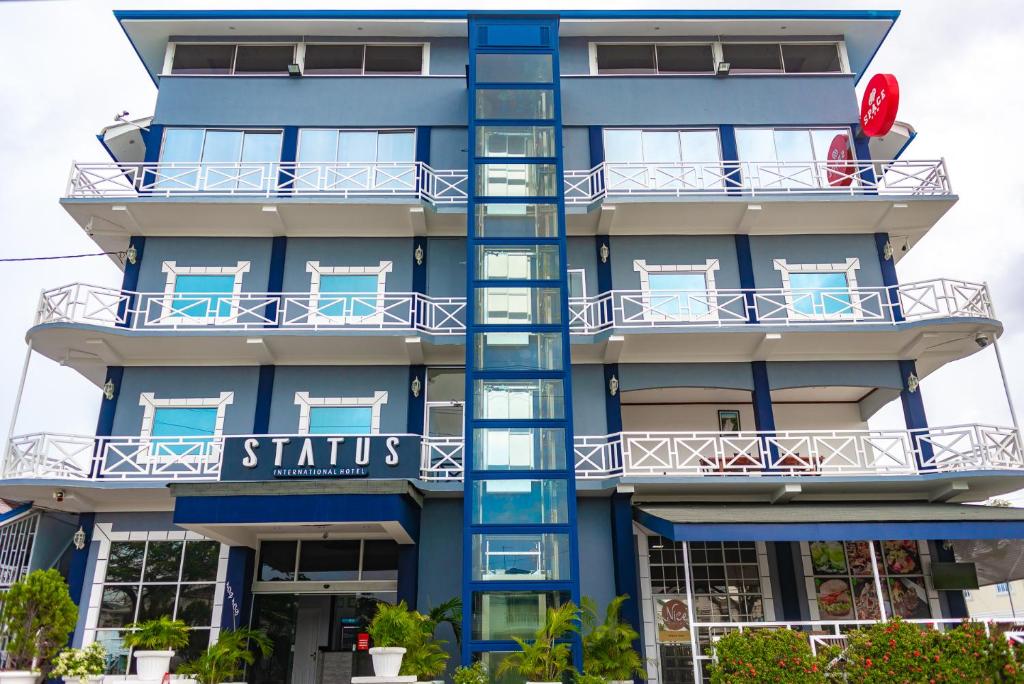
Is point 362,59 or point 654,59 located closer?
point 362,59

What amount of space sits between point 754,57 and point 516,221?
9.33 metres

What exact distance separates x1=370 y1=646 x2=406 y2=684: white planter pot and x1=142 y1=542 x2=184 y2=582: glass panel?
636 cm

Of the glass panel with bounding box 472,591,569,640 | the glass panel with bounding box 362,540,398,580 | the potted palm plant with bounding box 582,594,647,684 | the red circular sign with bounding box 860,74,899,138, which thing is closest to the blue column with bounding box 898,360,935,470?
the red circular sign with bounding box 860,74,899,138

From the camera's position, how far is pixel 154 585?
17500mm

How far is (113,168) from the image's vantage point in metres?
19.7

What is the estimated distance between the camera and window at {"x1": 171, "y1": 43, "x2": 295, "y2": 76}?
21828mm

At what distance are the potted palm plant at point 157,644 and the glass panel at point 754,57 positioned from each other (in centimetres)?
1929

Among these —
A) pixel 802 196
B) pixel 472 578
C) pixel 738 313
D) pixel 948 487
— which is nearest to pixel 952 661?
pixel 948 487

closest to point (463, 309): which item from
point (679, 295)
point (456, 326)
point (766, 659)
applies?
point (456, 326)

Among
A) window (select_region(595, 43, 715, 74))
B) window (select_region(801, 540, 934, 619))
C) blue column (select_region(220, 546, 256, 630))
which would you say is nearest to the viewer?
blue column (select_region(220, 546, 256, 630))

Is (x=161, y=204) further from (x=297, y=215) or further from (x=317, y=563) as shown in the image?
(x=317, y=563)

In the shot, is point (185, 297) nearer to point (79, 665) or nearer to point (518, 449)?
point (79, 665)

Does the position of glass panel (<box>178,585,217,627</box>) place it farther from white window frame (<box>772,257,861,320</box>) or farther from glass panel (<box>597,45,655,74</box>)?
glass panel (<box>597,45,655,74</box>)

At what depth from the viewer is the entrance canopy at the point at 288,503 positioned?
1521cm
